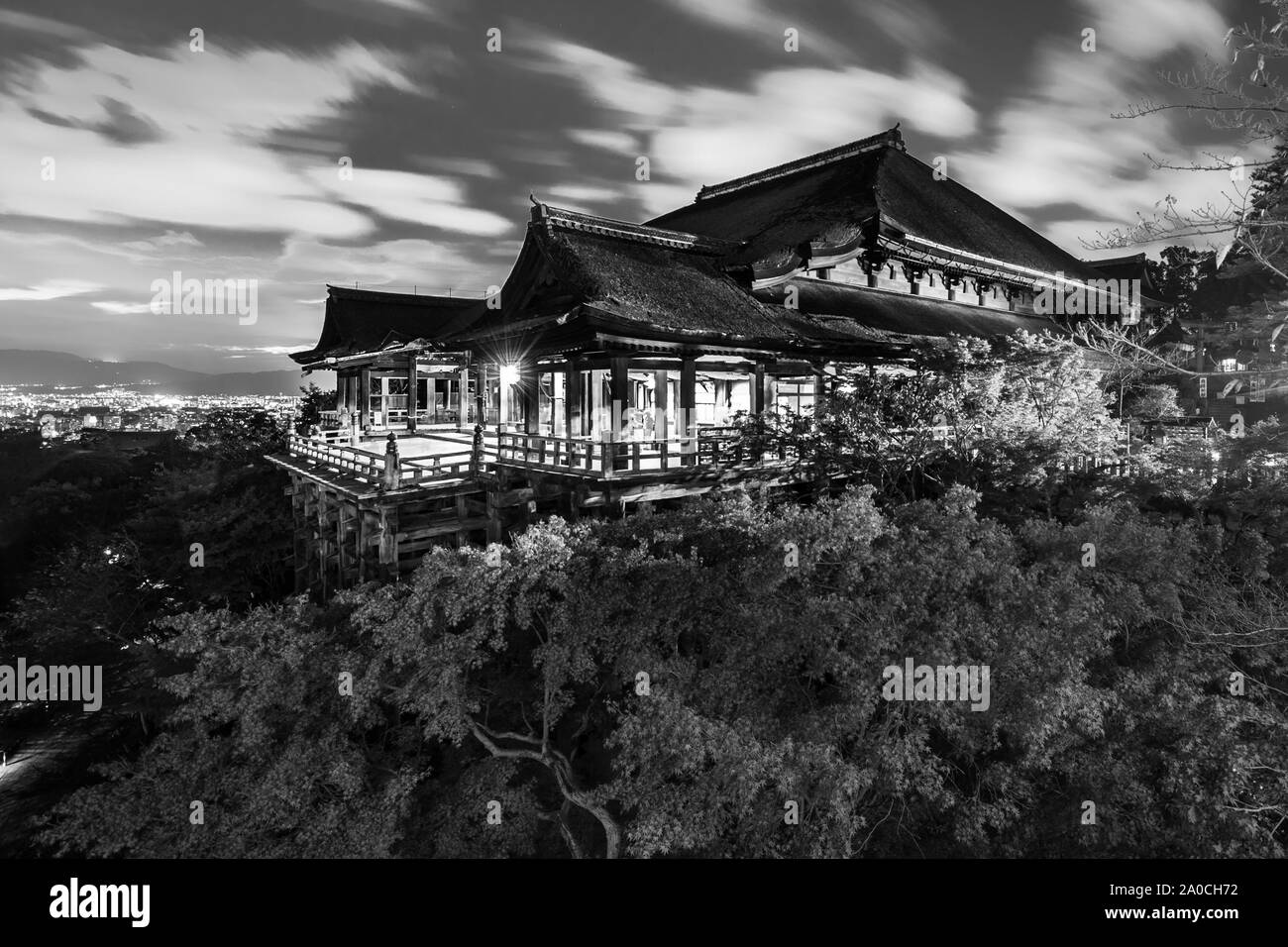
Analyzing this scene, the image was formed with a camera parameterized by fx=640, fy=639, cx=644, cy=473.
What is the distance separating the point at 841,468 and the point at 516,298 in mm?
9354

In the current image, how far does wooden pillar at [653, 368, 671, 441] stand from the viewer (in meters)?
16.7

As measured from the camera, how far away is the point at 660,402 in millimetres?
16719

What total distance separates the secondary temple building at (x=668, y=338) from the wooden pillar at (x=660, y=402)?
6 cm

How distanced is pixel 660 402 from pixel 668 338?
12.2ft

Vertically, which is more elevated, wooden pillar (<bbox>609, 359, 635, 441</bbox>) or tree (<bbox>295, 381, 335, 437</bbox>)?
tree (<bbox>295, 381, 335, 437</bbox>)

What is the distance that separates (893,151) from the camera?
24531 mm

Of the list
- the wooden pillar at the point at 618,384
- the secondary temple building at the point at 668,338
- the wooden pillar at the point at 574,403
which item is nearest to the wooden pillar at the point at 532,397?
the secondary temple building at the point at 668,338

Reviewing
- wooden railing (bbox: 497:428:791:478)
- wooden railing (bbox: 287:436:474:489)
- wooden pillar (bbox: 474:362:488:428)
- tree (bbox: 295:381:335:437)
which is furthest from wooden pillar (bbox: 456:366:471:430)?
wooden railing (bbox: 497:428:791:478)

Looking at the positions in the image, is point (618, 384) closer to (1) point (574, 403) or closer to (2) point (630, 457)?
(2) point (630, 457)

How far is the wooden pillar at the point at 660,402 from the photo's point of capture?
1666 centimetres

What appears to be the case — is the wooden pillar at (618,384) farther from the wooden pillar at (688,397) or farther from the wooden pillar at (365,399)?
the wooden pillar at (365,399)

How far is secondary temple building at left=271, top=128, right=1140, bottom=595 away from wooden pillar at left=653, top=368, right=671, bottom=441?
58 millimetres

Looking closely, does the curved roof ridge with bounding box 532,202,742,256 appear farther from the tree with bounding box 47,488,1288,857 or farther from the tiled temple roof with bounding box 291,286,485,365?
the tiled temple roof with bounding box 291,286,485,365
